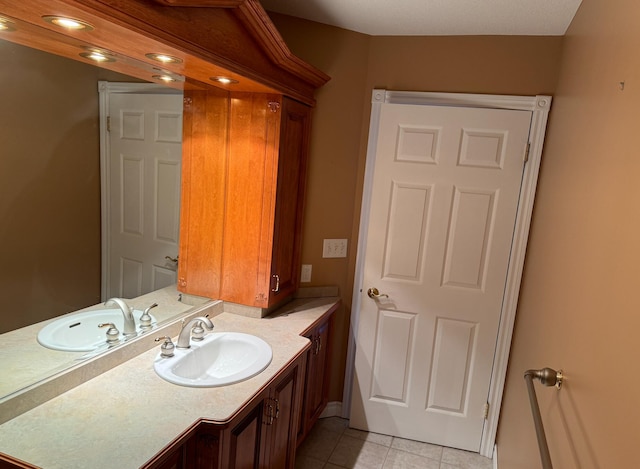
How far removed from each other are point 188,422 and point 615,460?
113cm

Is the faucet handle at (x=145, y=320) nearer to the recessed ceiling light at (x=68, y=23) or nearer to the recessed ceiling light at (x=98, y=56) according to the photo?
the recessed ceiling light at (x=98, y=56)

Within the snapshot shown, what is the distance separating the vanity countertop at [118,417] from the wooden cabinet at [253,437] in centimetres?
4

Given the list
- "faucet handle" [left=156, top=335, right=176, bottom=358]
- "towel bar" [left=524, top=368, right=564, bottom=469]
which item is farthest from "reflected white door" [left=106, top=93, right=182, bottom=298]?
"towel bar" [left=524, top=368, right=564, bottom=469]

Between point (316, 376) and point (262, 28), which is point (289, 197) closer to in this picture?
point (262, 28)

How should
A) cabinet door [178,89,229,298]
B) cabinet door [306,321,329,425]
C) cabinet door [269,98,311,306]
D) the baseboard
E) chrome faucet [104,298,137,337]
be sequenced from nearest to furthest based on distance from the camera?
chrome faucet [104,298,137,337], cabinet door [178,89,229,298], cabinet door [269,98,311,306], cabinet door [306,321,329,425], the baseboard

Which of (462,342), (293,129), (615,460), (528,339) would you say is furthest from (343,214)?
(615,460)

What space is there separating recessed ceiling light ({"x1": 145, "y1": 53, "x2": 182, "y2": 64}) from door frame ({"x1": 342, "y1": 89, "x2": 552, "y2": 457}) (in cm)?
134

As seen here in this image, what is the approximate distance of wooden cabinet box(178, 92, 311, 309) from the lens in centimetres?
208

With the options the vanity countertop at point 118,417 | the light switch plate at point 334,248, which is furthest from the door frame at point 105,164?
the light switch plate at point 334,248

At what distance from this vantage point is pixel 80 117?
1416 millimetres

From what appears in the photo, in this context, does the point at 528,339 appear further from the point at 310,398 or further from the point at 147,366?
the point at 147,366

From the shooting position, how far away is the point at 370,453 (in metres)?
2.55

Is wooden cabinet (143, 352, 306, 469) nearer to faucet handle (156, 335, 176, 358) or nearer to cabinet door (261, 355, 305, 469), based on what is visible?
cabinet door (261, 355, 305, 469)

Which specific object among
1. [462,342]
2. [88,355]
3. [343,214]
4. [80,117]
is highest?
[80,117]
